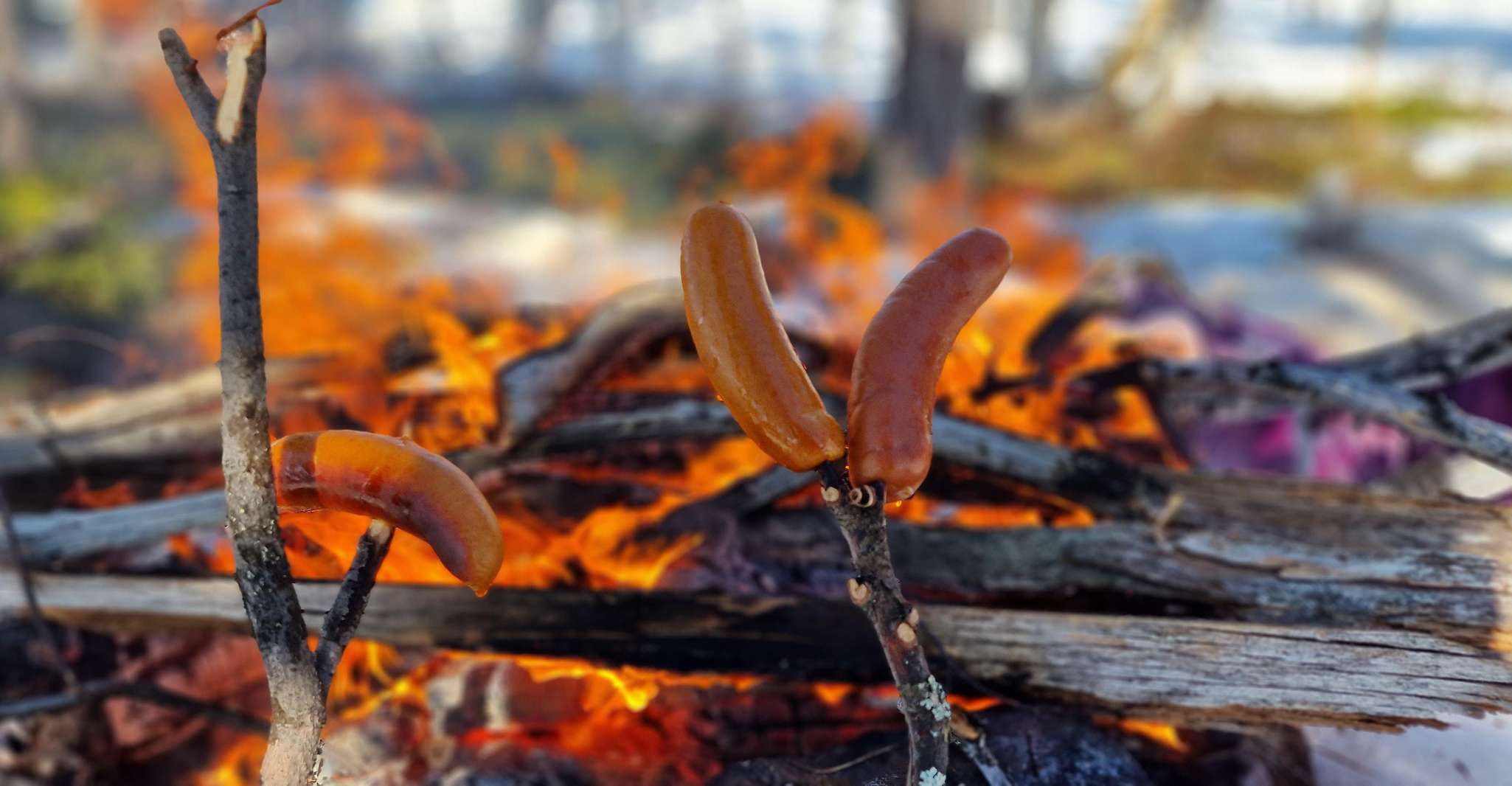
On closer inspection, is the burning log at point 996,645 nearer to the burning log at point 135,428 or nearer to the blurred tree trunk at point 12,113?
the burning log at point 135,428

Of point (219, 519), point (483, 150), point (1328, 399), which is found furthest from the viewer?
point (483, 150)

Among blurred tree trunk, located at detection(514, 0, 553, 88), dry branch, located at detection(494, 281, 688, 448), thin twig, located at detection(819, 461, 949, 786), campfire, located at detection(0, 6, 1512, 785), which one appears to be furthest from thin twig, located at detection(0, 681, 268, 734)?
blurred tree trunk, located at detection(514, 0, 553, 88)

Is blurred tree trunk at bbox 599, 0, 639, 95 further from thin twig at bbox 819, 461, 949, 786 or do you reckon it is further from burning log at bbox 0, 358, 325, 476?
thin twig at bbox 819, 461, 949, 786

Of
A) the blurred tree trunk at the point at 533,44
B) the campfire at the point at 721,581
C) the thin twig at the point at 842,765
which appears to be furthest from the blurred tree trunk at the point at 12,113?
the thin twig at the point at 842,765

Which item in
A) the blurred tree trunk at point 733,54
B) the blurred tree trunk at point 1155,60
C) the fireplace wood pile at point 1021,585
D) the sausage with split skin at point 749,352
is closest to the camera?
the sausage with split skin at point 749,352

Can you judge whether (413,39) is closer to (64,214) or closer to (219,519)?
(64,214)

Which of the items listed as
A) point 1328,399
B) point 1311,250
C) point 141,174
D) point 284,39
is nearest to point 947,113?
point 1311,250
